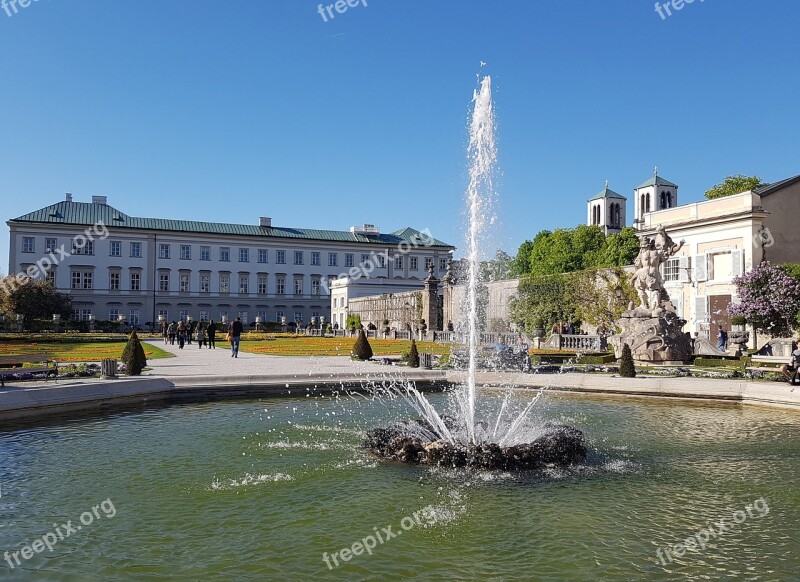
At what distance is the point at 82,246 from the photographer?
6706 centimetres

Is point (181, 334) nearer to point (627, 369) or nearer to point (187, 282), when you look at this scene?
point (627, 369)

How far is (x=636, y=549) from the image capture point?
562 centimetres

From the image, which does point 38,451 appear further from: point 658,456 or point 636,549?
point 658,456

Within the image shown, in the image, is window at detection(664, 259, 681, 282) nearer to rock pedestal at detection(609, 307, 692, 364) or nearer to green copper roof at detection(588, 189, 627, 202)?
rock pedestal at detection(609, 307, 692, 364)

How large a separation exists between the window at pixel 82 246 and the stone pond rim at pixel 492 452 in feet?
218

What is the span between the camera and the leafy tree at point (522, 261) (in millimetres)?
84875

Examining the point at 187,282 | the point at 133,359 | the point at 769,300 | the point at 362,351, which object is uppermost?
the point at 187,282

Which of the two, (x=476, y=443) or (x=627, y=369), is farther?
(x=627, y=369)

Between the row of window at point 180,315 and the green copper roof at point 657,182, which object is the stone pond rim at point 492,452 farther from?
the green copper roof at point 657,182

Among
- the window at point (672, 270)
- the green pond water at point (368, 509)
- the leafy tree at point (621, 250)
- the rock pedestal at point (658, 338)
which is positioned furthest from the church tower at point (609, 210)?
the green pond water at point (368, 509)

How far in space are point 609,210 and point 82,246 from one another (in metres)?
78.6

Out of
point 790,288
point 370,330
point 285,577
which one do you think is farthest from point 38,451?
point 370,330

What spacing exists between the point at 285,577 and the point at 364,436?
5253 millimetres

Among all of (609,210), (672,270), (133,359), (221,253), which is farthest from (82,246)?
(609,210)
